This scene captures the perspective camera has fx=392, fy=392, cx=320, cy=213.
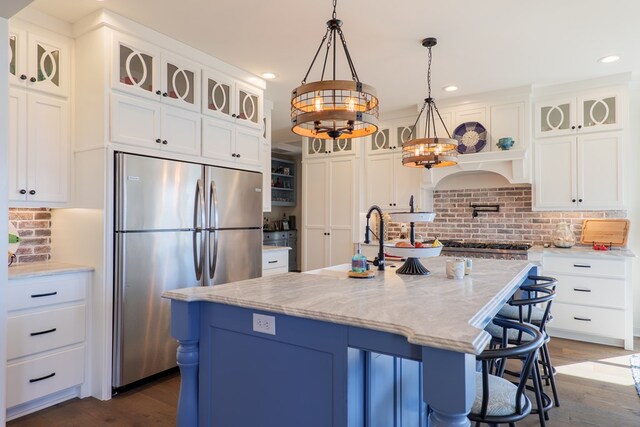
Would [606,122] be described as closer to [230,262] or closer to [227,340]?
[230,262]

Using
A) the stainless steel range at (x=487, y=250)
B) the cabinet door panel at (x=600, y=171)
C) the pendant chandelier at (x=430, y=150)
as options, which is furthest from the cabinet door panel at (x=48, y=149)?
the cabinet door panel at (x=600, y=171)

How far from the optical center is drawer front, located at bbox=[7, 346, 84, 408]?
7.94 ft

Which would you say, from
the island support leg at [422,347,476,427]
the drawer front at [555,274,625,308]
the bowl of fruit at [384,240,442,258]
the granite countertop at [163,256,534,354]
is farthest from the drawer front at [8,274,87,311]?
the drawer front at [555,274,625,308]

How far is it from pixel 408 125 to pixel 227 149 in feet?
8.37

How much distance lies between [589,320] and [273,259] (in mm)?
3270

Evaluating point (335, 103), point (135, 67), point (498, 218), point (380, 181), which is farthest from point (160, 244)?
point (498, 218)

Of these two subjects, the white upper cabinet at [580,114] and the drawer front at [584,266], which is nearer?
the drawer front at [584,266]

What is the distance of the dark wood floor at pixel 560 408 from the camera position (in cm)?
243

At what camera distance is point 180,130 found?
10.7 ft

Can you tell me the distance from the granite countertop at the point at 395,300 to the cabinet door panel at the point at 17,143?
5.38 feet

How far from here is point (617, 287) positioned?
12.3 feet

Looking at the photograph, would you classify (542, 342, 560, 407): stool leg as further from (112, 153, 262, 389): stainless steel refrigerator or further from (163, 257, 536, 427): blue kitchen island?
(112, 153, 262, 389): stainless steel refrigerator

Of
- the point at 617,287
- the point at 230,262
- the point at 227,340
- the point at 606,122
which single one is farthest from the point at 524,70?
the point at 227,340

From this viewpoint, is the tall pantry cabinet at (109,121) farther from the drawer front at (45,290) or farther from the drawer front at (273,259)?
the drawer front at (273,259)
